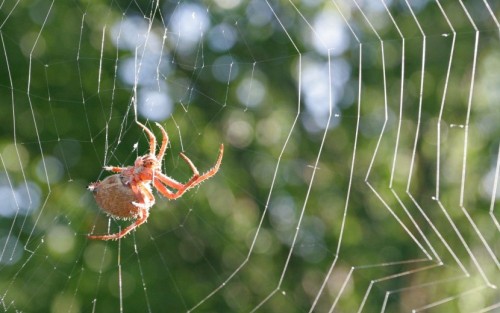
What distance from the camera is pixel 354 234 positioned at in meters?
10.8

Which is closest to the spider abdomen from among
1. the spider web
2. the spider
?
the spider

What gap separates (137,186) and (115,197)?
142mm

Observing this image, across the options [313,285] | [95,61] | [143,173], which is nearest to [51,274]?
[95,61]

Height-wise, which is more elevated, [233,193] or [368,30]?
[368,30]

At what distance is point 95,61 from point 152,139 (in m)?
5.66

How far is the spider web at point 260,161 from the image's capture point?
928 centimetres

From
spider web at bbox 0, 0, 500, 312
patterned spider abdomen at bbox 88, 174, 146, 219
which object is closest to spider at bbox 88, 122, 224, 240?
patterned spider abdomen at bbox 88, 174, 146, 219

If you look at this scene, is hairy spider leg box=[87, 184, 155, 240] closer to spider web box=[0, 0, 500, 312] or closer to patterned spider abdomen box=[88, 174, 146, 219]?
patterned spider abdomen box=[88, 174, 146, 219]

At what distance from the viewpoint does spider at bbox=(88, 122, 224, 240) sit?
373cm

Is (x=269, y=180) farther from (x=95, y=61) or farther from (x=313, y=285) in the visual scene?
(x=95, y=61)

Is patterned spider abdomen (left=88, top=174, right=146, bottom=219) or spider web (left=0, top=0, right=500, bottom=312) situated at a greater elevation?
patterned spider abdomen (left=88, top=174, right=146, bottom=219)

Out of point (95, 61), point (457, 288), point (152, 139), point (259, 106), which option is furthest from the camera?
point (259, 106)

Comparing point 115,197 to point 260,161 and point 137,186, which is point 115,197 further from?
point 260,161

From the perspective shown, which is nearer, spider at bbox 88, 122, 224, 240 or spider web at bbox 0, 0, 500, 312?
spider at bbox 88, 122, 224, 240
